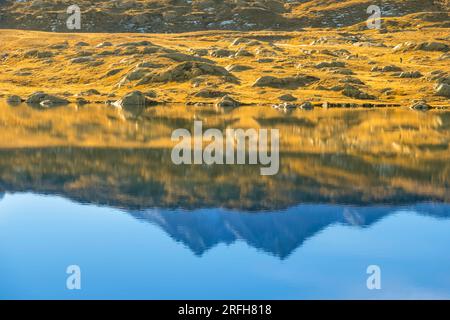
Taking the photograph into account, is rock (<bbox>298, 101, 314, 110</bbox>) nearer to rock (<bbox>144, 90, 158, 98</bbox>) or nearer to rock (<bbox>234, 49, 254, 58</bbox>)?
rock (<bbox>144, 90, 158, 98</bbox>)

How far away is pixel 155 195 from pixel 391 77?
113 metres

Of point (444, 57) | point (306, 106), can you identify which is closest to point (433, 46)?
point (444, 57)

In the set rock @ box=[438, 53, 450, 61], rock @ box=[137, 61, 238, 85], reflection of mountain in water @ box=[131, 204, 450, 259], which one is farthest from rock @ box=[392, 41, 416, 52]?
reflection of mountain in water @ box=[131, 204, 450, 259]

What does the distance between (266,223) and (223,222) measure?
3377mm

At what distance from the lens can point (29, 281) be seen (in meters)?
34.3

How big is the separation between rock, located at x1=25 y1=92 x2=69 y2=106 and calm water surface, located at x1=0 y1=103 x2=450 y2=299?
182 feet

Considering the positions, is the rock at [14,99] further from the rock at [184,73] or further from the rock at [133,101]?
the rock at [184,73]

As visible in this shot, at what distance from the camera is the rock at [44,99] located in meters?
135

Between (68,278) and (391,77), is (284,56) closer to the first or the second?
(391,77)

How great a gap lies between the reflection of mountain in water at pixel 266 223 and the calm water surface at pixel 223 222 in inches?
5.7

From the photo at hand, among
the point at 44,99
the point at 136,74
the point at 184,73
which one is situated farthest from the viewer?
the point at 136,74

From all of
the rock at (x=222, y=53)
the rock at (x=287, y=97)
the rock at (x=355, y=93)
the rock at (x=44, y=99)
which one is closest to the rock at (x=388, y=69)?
the rock at (x=355, y=93)

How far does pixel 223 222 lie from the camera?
1812 inches

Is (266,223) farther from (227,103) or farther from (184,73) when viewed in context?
(184,73)
